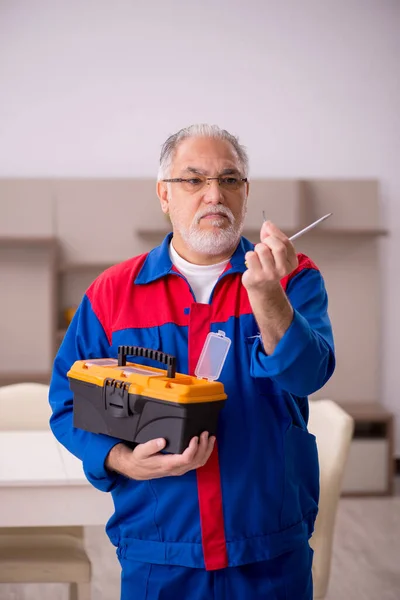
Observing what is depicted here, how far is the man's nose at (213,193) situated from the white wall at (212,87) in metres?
3.48

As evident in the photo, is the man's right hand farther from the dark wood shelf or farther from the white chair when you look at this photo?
the dark wood shelf

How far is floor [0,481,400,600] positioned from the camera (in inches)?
127

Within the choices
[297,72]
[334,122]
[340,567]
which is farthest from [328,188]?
[340,567]

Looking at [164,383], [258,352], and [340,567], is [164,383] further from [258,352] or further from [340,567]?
[340,567]

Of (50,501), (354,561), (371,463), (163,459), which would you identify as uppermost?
(163,459)

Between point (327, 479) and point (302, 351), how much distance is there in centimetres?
114

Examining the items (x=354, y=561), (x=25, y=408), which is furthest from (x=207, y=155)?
(x=354, y=561)

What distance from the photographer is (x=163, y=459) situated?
135cm

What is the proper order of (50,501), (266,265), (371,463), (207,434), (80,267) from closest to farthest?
(266,265), (207,434), (50,501), (371,463), (80,267)

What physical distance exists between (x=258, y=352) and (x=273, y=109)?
3924mm

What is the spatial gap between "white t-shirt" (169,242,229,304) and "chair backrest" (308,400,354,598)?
0.97 m

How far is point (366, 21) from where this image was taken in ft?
16.7

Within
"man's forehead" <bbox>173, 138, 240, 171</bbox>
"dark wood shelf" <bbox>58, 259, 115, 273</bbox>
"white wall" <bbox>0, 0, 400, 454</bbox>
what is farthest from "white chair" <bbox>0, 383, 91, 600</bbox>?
"white wall" <bbox>0, 0, 400, 454</bbox>

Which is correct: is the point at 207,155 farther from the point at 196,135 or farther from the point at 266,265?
the point at 266,265
